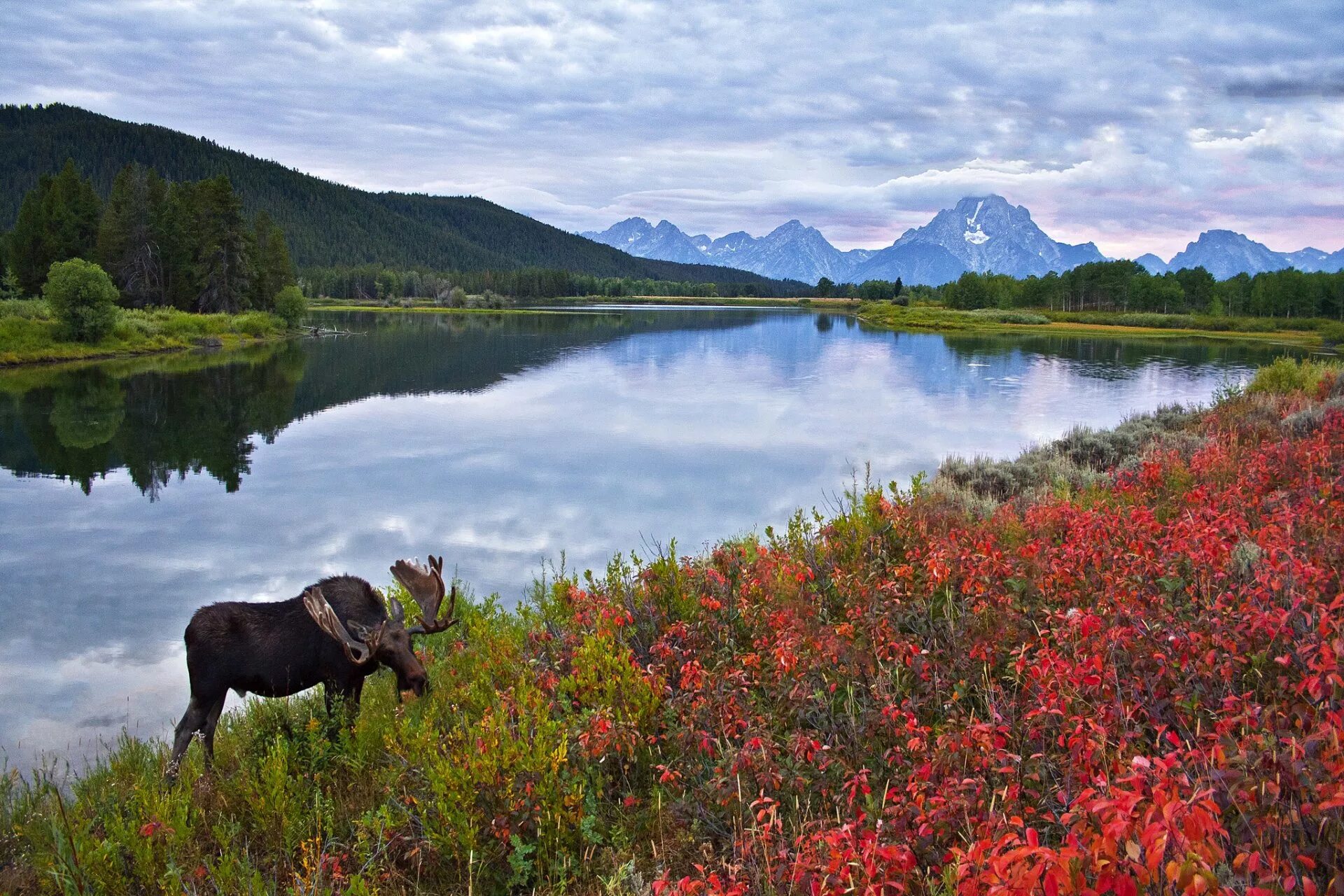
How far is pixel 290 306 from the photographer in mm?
71375

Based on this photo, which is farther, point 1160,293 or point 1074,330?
point 1160,293

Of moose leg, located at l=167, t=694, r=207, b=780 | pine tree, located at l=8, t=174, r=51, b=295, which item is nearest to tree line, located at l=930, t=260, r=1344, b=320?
moose leg, located at l=167, t=694, r=207, b=780

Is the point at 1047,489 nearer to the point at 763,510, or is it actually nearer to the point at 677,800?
the point at 763,510

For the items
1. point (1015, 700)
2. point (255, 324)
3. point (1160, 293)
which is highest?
point (1160, 293)

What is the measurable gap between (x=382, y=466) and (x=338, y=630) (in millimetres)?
16576

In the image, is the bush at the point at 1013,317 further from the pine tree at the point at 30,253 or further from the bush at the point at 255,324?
the pine tree at the point at 30,253

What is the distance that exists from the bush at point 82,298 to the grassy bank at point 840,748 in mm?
46622

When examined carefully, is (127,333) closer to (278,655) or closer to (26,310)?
(26,310)

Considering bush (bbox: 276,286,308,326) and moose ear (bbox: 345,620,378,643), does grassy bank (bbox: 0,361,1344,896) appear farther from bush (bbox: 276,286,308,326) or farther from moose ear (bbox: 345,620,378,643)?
bush (bbox: 276,286,308,326)

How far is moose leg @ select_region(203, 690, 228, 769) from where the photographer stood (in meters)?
6.80

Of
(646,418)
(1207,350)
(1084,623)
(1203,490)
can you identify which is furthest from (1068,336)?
(1084,623)

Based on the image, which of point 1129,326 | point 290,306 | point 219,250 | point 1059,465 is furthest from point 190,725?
point 1129,326

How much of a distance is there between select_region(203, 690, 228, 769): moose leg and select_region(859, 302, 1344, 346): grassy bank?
9273 cm

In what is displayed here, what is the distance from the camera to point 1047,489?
12.5 meters
